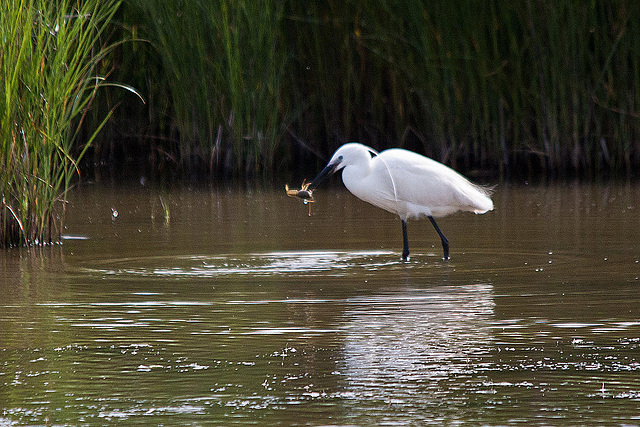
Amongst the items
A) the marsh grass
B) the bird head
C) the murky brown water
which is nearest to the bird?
the bird head

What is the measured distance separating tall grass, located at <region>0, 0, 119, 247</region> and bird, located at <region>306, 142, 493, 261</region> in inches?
57.6

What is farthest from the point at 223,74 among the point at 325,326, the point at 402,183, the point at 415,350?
the point at 415,350

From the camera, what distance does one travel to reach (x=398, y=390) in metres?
3.28

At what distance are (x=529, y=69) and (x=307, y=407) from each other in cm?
936

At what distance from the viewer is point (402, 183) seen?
6762 mm

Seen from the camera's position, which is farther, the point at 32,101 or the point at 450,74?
the point at 450,74

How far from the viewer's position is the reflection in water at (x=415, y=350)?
317 centimetres

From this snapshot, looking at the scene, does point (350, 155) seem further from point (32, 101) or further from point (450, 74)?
point (450, 74)

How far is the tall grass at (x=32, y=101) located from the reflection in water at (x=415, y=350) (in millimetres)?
2294

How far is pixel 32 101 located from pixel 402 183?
6.81 feet

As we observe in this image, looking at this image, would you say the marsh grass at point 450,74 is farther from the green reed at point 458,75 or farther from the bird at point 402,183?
the bird at point 402,183

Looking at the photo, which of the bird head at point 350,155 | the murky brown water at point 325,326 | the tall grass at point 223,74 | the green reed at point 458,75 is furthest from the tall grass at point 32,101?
the green reed at point 458,75

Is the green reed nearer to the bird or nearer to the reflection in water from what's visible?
the bird

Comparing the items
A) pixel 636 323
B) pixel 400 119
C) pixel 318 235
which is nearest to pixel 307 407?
pixel 636 323
